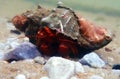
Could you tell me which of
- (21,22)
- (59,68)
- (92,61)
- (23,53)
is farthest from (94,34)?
(21,22)

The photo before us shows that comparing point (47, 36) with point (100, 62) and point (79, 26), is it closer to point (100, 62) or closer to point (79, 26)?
point (79, 26)

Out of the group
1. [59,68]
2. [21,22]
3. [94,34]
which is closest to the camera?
[59,68]

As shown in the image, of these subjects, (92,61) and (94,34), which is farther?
(94,34)

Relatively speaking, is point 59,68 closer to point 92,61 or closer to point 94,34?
point 92,61

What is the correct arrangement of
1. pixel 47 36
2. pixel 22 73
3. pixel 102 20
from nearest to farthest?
1. pixel 22 73
2. pixel 47 36
3. pixel 102 20

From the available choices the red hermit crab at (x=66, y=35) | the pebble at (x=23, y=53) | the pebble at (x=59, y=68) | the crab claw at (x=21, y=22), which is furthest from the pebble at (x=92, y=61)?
the crab claw at (x=21, y=22)

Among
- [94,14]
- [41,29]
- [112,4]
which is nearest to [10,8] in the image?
[94,14]

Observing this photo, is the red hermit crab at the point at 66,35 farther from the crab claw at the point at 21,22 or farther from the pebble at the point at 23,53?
the crab claw at the point at 21,22
